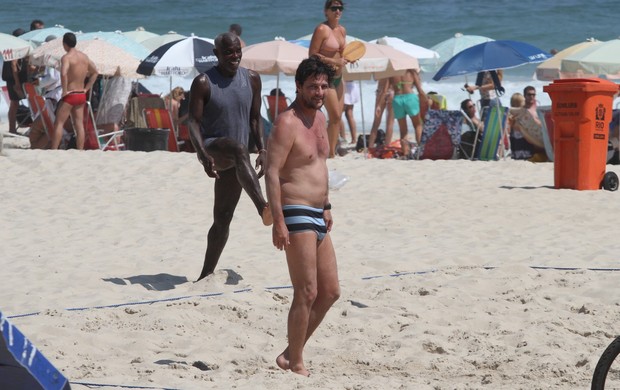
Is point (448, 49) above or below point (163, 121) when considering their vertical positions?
above

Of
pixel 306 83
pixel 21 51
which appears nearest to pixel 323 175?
pixel 306 83

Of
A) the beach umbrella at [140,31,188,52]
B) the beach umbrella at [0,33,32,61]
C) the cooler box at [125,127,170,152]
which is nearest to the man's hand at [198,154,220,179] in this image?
the cooler box at [125,127,170,152]

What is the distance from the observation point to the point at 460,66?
13.6 meters

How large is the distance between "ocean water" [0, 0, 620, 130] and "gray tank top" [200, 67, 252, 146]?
3307 cm

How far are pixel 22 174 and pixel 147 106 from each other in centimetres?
399

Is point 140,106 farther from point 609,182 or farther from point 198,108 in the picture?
point 198,108

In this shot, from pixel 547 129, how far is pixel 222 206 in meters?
6.97

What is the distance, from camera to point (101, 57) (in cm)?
1488

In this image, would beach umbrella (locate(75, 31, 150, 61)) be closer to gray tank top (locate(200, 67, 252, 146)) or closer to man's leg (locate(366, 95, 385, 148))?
man's leg (locate(366, 95, 385, 148))

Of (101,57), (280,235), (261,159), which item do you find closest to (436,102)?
(101,57)

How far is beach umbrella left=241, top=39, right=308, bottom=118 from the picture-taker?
13.6 metres

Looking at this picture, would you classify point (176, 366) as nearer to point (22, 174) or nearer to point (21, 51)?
point (22, 174)

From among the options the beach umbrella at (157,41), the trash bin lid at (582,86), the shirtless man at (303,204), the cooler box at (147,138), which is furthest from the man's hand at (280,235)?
the beach umbrella at (157,41)

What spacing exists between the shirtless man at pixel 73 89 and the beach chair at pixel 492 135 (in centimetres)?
481
